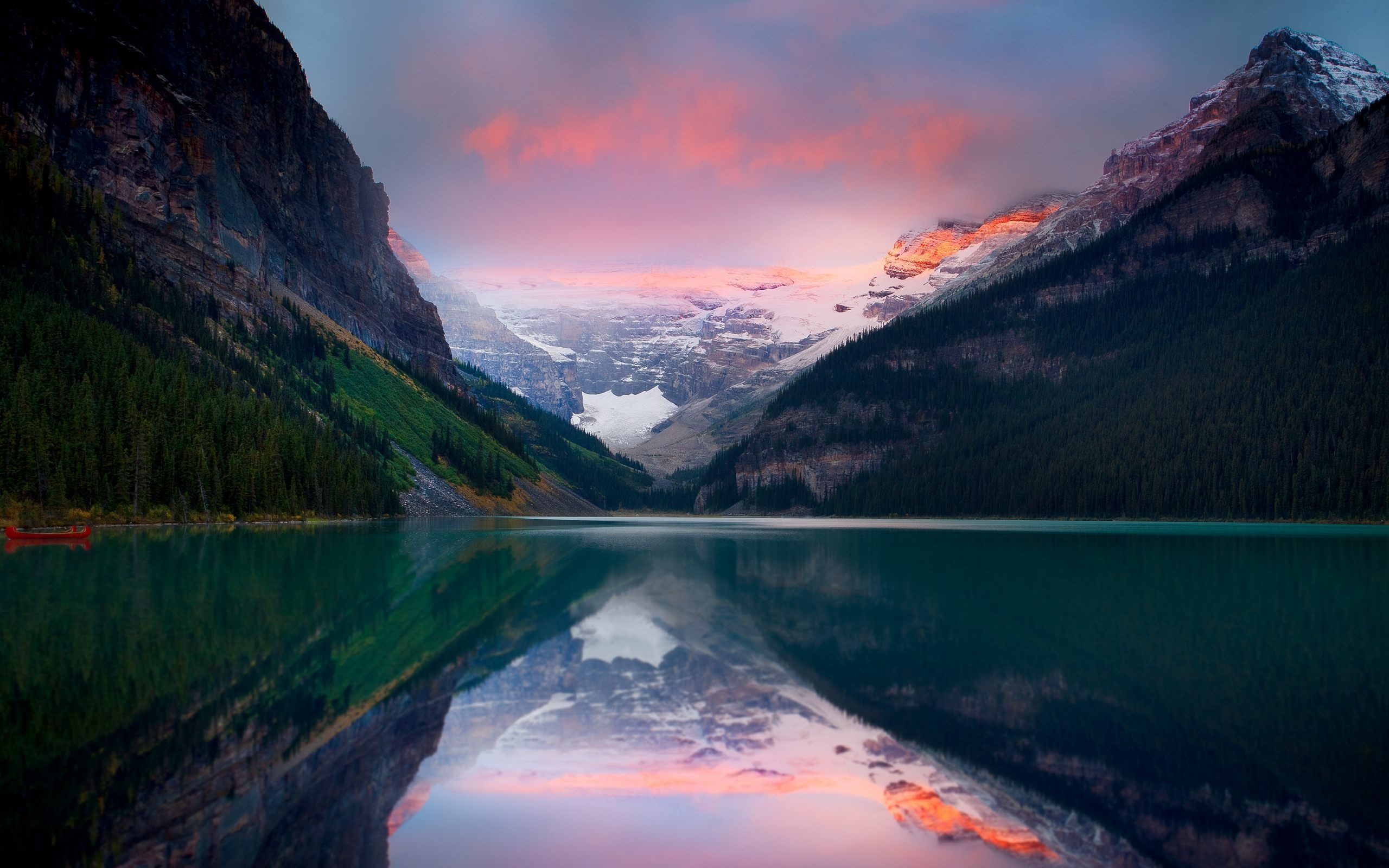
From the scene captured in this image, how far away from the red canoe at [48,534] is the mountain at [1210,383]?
423ft

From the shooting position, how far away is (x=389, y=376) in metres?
179

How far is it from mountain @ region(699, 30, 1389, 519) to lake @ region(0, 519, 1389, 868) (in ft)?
336

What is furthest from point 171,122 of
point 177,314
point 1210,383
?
point 1210,383

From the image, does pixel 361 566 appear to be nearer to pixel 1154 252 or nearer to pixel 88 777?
pixel 88 777

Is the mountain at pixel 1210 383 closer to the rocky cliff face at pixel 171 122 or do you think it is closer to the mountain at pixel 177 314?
the mountain at pixel 177 314

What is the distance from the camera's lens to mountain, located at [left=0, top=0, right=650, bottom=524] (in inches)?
2970

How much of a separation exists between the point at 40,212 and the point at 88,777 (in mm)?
124604

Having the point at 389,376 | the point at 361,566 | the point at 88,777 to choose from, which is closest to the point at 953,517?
the point at 389,376

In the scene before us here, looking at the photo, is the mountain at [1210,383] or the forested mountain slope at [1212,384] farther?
the mountain at [1210,383]

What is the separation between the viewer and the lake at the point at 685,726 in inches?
410

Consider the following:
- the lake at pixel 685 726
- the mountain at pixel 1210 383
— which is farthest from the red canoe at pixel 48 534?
the mountain at pixel 1210 383

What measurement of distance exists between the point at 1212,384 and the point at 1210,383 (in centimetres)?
19

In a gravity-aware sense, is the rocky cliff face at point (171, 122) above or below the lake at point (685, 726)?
above

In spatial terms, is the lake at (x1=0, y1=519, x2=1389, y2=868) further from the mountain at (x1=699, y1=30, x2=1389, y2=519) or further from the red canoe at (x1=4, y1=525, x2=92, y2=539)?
the mountain at (x1=699, y1=30, x2=1389, y2=519)
